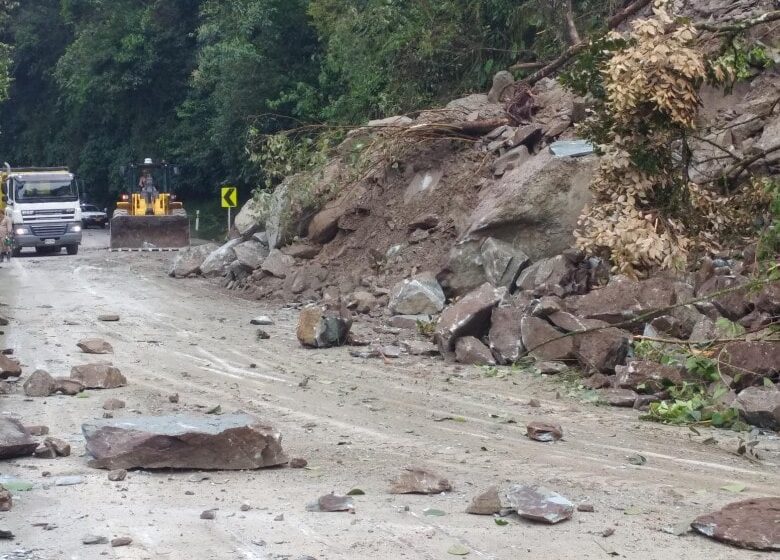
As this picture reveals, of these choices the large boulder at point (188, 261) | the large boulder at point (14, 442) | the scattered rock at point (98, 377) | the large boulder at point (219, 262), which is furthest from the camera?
the large boulder at point (188, 261)

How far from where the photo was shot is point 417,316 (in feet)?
52.8

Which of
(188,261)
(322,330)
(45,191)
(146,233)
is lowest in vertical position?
(322,330)

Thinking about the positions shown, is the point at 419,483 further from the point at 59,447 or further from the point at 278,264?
the point at 278,264

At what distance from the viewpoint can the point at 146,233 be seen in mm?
31234

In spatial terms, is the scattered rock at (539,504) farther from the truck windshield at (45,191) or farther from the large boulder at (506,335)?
the truck windshield at (45,191)

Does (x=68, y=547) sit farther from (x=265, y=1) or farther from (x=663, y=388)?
(x=265, y=1)

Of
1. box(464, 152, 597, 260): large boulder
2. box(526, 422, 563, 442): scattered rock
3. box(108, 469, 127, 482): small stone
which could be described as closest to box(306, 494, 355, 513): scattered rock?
box(108, 469, 127, 482): small stone

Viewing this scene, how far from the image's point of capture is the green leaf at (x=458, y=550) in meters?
6.03

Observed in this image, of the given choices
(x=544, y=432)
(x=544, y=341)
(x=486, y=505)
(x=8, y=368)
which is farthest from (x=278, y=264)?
(x=486, y=505)

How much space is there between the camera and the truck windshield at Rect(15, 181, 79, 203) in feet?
106

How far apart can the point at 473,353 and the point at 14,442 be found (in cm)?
621

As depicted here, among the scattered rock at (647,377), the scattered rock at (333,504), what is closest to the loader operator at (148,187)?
the scattered rock at (647,377)

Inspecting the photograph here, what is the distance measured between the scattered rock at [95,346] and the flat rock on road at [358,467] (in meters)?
0.13

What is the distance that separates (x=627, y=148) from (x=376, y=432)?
6.30m
